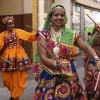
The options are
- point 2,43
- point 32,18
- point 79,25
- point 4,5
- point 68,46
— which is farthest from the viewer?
point 79,25

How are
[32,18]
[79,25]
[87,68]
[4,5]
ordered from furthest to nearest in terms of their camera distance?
[79,25] < [4,5] < [32,18] < [87,68]

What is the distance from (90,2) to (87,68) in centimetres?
1398

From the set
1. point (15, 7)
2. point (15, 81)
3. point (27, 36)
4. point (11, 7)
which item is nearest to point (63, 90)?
point (27, 36)

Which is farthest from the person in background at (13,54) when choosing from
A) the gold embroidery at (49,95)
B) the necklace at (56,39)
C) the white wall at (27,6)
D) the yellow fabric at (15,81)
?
the white wall at (27,6)

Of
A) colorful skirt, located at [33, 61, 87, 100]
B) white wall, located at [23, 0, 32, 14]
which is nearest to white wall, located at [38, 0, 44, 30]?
white wall, located at [23, 0, 32, 14]

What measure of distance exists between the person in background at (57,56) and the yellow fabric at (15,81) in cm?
240

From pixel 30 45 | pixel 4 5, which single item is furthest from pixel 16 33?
pixel 4 5

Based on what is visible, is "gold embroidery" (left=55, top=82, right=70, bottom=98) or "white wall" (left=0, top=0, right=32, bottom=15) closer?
"gold embroidery" (left=55, top=82, right=70, bottom=98)

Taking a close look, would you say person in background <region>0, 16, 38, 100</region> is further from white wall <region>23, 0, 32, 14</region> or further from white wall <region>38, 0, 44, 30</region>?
white wall <region>38, 0, 44, 30</region>

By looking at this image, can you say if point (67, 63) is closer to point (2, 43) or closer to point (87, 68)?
point (87, 68)

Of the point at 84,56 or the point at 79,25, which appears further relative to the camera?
the point at 79,25

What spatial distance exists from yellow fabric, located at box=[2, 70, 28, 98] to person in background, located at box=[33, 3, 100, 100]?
240 centimetres

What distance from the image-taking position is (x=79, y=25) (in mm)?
18141

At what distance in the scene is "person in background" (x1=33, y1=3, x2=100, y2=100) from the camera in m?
3.82
